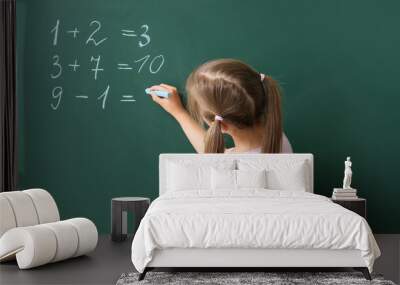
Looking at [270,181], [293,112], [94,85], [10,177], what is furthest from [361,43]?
[10,177]

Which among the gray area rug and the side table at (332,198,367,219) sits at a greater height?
the side table at (332,198,367,219)

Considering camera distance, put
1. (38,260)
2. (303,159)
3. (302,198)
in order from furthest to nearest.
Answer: (303,159)
(302,198)
(38,260)

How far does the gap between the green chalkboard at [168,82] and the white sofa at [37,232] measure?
1302 millimetres

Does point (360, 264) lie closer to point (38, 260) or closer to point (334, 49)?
point (38, 260)

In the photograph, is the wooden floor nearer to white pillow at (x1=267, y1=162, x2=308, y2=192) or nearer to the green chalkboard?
white pillow at (x1=267, y1=162, x2=308, y2=192)

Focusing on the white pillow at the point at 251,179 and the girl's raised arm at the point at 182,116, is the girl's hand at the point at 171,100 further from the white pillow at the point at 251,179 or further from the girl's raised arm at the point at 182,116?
the white pillow at the point at 251,179

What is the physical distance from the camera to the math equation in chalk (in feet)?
22.4

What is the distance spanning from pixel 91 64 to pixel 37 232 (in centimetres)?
243

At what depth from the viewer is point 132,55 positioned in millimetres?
6824

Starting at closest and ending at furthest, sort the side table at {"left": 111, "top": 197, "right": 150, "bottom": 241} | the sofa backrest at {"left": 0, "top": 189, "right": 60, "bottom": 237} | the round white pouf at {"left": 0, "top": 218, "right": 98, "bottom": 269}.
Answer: the round white pouf at {"left": 0, "top": 218, "right": 98, "bottom": 269} → the sofa backrest at {"left": 0, "top": 189, "right": 60, "bottom": 237} → the side table at {"left": 111, "top": 197, "right": 150, "bottom": 241}

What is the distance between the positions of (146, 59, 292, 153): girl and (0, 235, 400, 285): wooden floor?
1511mm

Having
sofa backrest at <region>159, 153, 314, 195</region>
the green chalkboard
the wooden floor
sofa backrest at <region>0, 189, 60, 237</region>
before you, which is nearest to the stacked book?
sofa backrest at <region>159, 153, 314, 195</region>

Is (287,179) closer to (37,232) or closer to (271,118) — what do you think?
(271,118)

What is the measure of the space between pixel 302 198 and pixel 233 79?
70.9 inches
